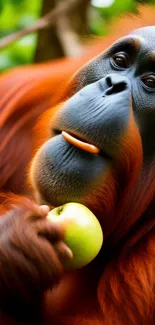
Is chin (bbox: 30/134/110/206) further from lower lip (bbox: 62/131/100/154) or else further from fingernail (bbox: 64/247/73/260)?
fingernail (bbox: 64/247/73/260)

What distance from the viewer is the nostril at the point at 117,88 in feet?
8.68

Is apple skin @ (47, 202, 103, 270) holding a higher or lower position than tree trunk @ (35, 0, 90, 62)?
lower

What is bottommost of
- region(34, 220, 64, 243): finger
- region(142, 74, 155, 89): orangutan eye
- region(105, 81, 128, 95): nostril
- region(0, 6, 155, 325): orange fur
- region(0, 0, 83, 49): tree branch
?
region(0, 6, 155, 325): orange fur

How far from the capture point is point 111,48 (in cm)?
293

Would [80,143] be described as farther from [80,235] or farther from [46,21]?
[46,21]

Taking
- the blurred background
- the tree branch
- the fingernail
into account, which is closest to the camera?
the fingernail

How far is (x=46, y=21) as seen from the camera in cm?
379

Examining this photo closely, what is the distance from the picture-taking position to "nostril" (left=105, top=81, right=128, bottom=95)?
264 centimetres

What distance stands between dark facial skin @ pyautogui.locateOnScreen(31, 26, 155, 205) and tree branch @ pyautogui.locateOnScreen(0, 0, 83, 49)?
3.26ft

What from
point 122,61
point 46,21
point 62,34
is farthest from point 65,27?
point 122,61

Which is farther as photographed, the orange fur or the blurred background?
the blurred background

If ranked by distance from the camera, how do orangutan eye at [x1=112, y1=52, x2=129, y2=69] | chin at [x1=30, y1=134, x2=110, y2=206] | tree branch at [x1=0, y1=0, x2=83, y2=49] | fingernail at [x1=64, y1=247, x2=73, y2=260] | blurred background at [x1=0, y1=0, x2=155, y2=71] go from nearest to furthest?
fingernail at [x1=64, y1=247, x2=73, y2=260], chin at [x1=30, y1=134, x2=110, y2=206], orangutan eye at [x1=112, y1=52, x2=129, y2=69], tree branch at [x1=0, y1=0, x2=83, y2=49], blurred background at [x1=0, y1=0, x2=155, y2=71]

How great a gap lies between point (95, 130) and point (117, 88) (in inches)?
7.0

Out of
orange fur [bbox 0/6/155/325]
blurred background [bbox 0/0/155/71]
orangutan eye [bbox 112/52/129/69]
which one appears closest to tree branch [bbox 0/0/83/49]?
blurred background [bbox 0/0/155/71]
